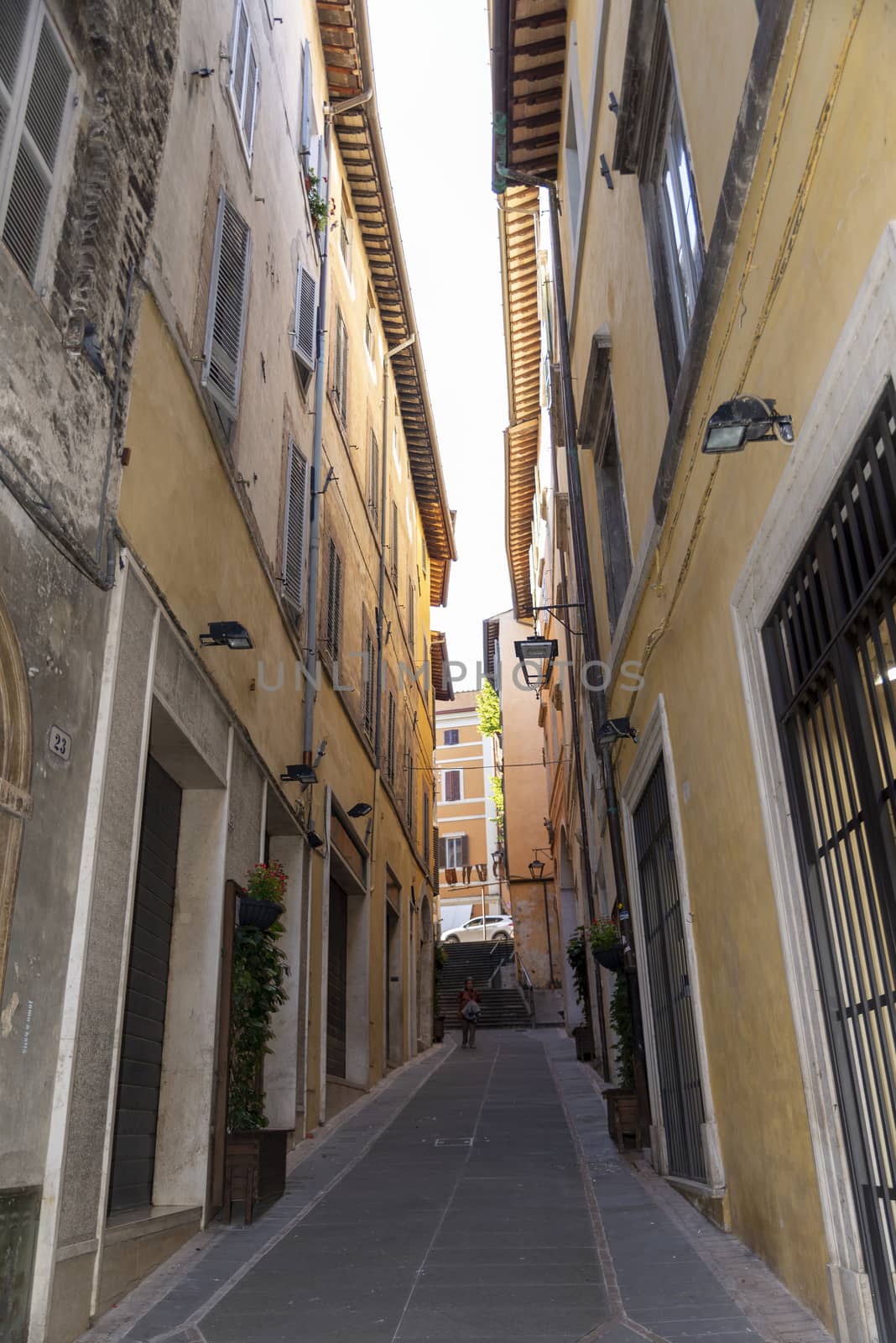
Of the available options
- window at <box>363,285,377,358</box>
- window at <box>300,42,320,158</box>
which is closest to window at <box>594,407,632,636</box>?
window at <box>300,42,320,158</box>

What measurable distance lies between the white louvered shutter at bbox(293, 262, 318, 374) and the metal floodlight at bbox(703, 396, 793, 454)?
27.8 ft

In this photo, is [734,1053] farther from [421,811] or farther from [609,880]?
[421,811]

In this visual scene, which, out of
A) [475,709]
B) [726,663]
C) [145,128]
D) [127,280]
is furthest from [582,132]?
[475,709]

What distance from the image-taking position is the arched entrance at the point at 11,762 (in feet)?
14.1

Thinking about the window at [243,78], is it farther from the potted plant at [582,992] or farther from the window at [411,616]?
the window at [411,616]

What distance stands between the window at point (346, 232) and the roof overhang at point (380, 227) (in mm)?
515

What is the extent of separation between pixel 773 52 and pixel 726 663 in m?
2.57

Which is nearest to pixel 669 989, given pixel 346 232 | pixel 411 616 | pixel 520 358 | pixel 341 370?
pixel 341 370

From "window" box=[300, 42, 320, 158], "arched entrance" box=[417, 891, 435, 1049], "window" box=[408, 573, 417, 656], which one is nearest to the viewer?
"window" box=[300, 42, 320, 158]

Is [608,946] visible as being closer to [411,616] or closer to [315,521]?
[315,521]

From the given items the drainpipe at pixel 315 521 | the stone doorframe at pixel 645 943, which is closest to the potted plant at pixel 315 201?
the drainpipe at pixel 315 521

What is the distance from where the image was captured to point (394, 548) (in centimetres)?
2025

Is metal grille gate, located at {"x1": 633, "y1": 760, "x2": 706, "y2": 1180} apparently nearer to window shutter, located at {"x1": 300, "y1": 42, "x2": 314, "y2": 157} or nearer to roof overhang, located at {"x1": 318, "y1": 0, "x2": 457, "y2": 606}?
window shutter, located at {"x1": 300, "y1": 42, "x2": 314, "y2": 157}

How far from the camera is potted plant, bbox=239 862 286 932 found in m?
7.56
